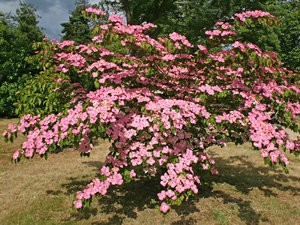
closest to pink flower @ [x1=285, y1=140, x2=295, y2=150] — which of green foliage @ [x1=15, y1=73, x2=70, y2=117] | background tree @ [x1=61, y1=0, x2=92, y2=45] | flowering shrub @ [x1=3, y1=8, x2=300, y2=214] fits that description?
flowering shrub @ [x1=3, y1=8, x2=300, y2=214]

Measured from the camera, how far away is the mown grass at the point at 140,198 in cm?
407

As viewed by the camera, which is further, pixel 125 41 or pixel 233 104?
pixel 233 104

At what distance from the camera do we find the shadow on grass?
13.9 feet

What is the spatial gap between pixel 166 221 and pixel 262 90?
8.97 feet

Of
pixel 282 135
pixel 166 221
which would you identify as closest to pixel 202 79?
pixel 282 135

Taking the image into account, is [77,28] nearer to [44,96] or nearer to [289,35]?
[289,35]

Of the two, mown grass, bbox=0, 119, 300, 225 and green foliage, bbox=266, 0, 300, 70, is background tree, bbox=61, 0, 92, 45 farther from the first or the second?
mown grass, bbox=0, 119, 300, 225

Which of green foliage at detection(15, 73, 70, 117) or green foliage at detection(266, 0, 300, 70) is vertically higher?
green foliage at detection(266, 0, 300, 70)

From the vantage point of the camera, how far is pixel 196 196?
16.7 ft

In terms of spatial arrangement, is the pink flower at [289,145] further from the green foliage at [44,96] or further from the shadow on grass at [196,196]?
the green foliage at [44,96]

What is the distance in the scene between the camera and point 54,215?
4.11 metres

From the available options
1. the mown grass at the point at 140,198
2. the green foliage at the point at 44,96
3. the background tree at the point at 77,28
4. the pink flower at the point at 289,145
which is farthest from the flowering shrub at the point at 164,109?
the background tree at the point at 77,28

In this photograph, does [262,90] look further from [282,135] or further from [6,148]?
[6,148]

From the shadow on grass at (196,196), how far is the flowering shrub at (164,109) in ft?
3.06
